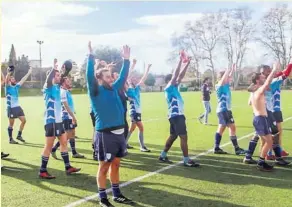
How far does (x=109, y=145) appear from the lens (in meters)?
5.94

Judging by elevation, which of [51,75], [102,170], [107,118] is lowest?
[102,170]

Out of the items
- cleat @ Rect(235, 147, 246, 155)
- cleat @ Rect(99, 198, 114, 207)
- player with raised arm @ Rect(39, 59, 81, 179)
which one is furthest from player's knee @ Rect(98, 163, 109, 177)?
cleat @ Rect(235, 147, 246, 155)

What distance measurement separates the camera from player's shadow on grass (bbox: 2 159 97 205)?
6945 mm

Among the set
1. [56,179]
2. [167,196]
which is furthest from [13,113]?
[167,196]

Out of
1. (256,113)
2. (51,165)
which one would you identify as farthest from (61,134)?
(256,113)

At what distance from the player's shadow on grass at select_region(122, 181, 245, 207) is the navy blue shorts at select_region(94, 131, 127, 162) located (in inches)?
34.1

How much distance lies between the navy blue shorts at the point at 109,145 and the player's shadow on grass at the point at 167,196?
0.87 m

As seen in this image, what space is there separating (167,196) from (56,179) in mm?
2431

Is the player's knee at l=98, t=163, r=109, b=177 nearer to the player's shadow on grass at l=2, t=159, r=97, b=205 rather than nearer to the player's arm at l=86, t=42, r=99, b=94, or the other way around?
the player's shadow on grass at l=2, t=159, r=97, b=205

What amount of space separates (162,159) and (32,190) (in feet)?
10.8

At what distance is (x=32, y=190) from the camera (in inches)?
272

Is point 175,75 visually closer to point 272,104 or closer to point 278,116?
point 272,104

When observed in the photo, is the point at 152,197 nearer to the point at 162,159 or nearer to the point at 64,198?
the point at 64,198

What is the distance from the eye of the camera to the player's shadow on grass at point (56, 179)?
22.8 feet
